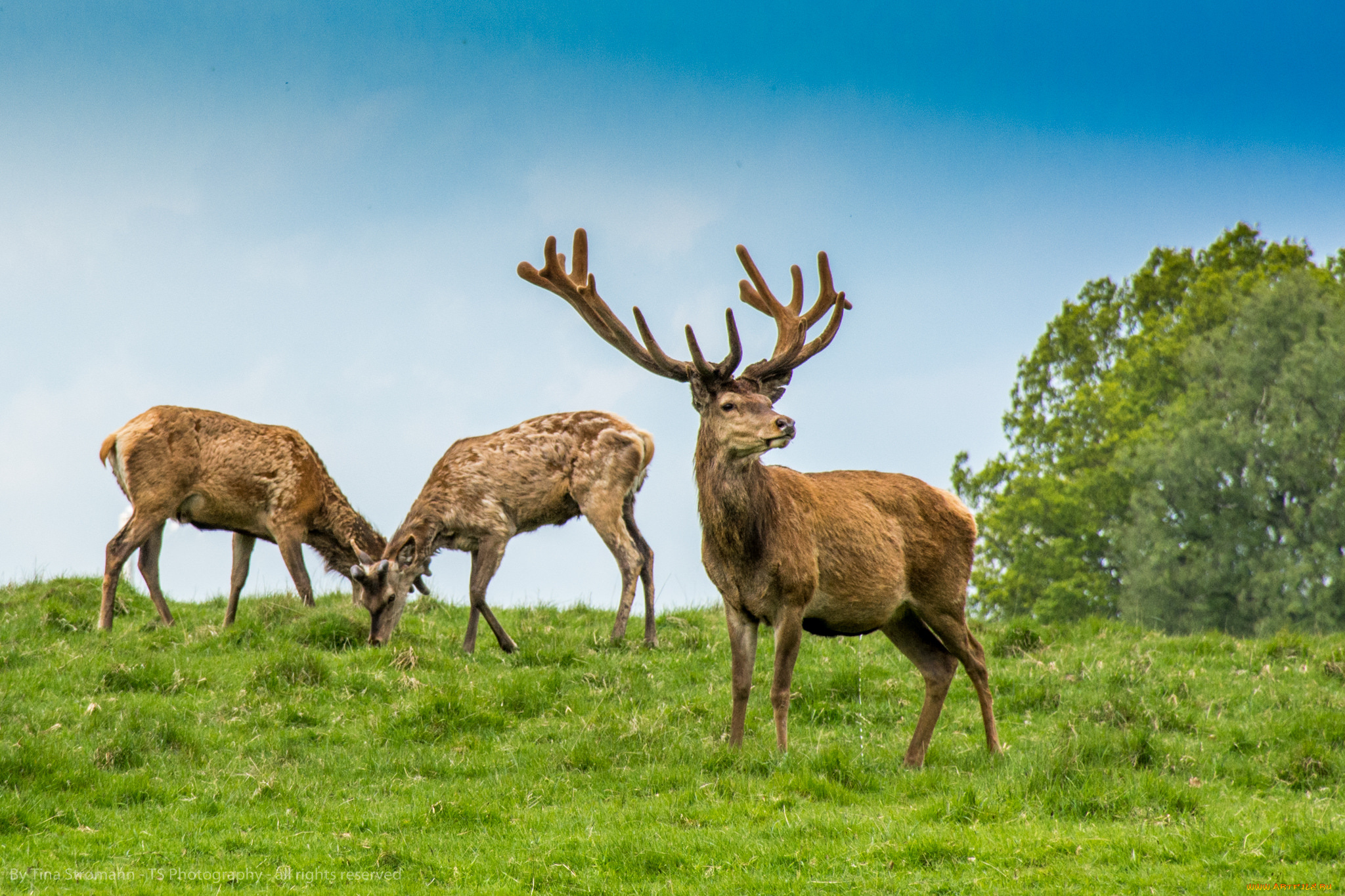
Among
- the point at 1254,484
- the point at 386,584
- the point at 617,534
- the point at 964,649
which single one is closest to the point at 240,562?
the point at 386,584

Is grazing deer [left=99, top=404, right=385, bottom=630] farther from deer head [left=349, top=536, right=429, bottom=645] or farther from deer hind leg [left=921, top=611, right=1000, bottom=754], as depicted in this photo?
deer hind leg [left=921, top=611, right=1000, bottom=754]

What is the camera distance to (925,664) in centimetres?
855

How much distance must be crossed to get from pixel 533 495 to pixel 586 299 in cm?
416

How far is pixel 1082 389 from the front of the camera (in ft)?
104

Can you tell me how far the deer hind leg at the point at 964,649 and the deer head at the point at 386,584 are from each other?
5.39m

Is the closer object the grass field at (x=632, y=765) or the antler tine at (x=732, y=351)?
the grass field at (x=632, y=765)

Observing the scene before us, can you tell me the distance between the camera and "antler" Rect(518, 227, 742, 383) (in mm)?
7938

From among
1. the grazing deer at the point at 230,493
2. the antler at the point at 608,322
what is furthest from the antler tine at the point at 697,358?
the grazing deer at the point at 230,493

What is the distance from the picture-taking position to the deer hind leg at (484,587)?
11.6 meters

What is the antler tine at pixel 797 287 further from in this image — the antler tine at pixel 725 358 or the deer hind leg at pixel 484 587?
the deer hind leg at pixel 484 587

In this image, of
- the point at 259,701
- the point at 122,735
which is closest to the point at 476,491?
the point at 259,701

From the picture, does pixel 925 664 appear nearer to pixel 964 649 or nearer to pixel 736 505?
pixel 964 649

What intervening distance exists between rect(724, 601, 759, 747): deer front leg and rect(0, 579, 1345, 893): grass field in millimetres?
275

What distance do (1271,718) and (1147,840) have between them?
346cm
